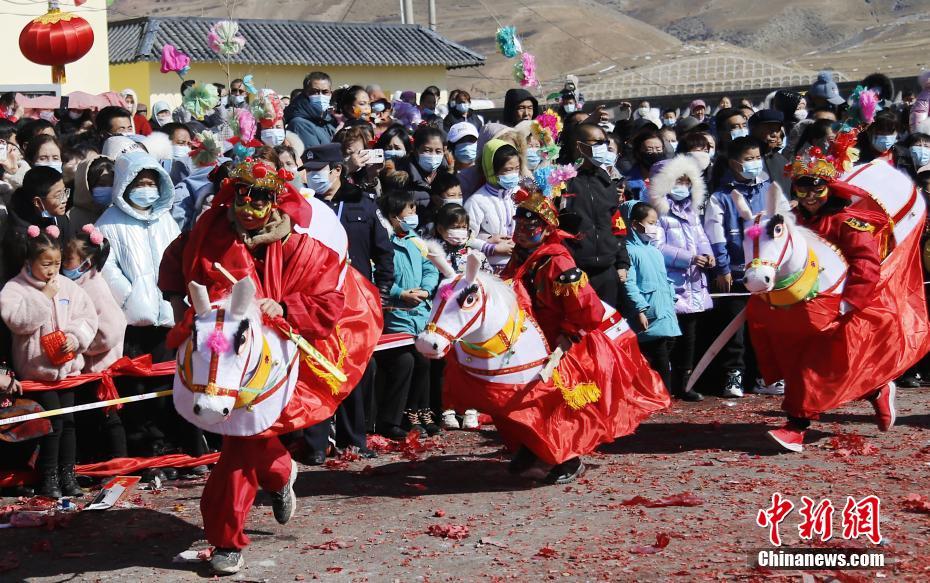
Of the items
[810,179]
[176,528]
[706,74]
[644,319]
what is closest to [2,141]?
[176,528]

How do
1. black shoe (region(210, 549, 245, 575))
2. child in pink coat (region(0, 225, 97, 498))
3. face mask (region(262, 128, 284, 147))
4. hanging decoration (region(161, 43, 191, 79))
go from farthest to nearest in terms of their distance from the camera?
1. hanging decoration (region(161, 43, 191, 79))
2. face mask (region(262, 128, 284, 147))
3. child in pink coat (region(0, 225, 97, 498))
4. black shoe (region(210, 549, 245, 575))

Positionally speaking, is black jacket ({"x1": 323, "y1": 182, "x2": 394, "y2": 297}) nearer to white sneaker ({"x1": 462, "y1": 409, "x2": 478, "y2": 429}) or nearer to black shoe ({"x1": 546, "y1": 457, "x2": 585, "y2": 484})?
white sneaker ({"x1": 462, "y1": 409, "x2": 478, "y2": 429})

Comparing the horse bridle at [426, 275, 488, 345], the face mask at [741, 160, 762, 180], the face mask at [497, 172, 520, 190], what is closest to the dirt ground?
the horse bridle at [426, 275, 488, 345]

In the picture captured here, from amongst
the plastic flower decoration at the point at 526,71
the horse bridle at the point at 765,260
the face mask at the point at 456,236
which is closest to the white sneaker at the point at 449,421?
the face mask at the point at 456,236

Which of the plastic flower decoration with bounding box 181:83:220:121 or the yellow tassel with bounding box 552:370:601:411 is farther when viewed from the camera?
the plastic flower decoration with bounding box 181:83:220:121

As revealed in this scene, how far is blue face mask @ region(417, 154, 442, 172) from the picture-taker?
10.8 m

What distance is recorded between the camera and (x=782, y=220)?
816 cm

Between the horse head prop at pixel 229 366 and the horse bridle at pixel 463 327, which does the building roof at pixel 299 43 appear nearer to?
the horse bridle at pixel 463 327

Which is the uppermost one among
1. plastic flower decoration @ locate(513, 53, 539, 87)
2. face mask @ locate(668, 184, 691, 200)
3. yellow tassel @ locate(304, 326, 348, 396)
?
plastic flower decoration @ locate(513, 53, 539, 87)

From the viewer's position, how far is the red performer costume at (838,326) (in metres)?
8.57

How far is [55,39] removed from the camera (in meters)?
17.8

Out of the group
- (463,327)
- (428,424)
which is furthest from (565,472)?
(428,424)

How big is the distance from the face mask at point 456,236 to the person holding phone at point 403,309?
244 mm
